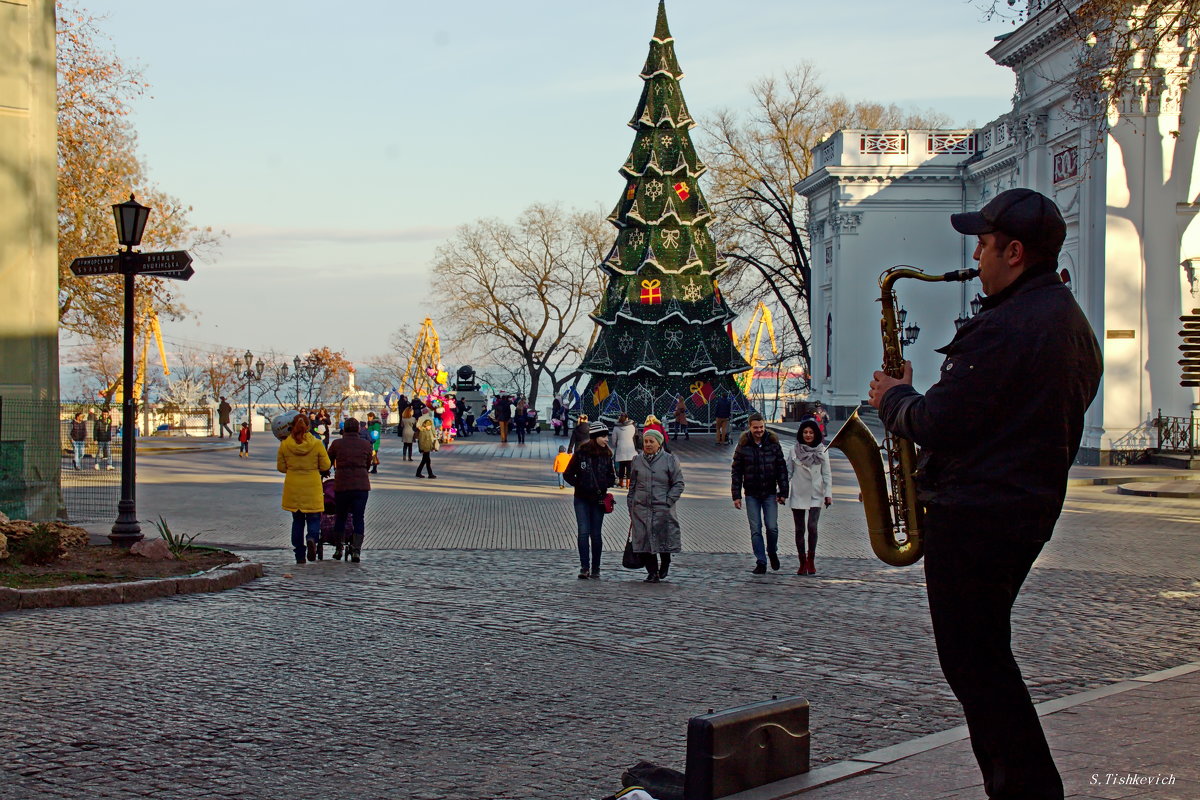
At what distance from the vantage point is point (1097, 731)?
6539mm

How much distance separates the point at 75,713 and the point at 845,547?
38.6 feet

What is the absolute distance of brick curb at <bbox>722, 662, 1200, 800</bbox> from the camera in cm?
558

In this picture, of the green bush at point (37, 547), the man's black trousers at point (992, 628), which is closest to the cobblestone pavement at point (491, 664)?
the green bush at point (37, 547)

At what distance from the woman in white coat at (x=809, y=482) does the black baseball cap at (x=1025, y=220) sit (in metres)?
10.5

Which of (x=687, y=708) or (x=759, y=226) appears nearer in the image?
(x=687, y=708)

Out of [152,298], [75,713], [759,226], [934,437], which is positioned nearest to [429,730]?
[75,713]

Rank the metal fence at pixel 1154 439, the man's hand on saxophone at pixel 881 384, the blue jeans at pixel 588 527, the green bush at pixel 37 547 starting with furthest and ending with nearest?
1. the metal fence at pixel 1154 439
2. the blue jeans at pixel 588 527
3. the green bush at pixel 37 547
4. the man's hand on saxophone at pixel 881 384

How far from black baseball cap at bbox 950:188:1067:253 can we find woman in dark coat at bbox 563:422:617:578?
10.1 metres

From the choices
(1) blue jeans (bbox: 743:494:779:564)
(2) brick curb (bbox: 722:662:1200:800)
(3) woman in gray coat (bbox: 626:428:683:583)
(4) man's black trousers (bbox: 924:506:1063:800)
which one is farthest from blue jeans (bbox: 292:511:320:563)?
(4) man's black trousers (bbox: 924:506:1063:800)

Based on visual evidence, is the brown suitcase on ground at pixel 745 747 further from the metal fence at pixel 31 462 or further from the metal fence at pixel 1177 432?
Result: the metal fence at pixel 1177 432

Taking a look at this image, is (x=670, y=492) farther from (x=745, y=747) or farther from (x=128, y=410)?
(x=745, y=747)

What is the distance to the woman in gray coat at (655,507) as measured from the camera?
13703mm

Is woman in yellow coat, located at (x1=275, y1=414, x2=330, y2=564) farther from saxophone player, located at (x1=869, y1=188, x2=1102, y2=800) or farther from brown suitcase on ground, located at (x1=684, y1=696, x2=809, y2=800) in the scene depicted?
saxophone player, located at (x1=869, y1=188, x2=1102, y2=800)

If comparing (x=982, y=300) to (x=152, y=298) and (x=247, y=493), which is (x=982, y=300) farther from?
(x=152, y=298)
